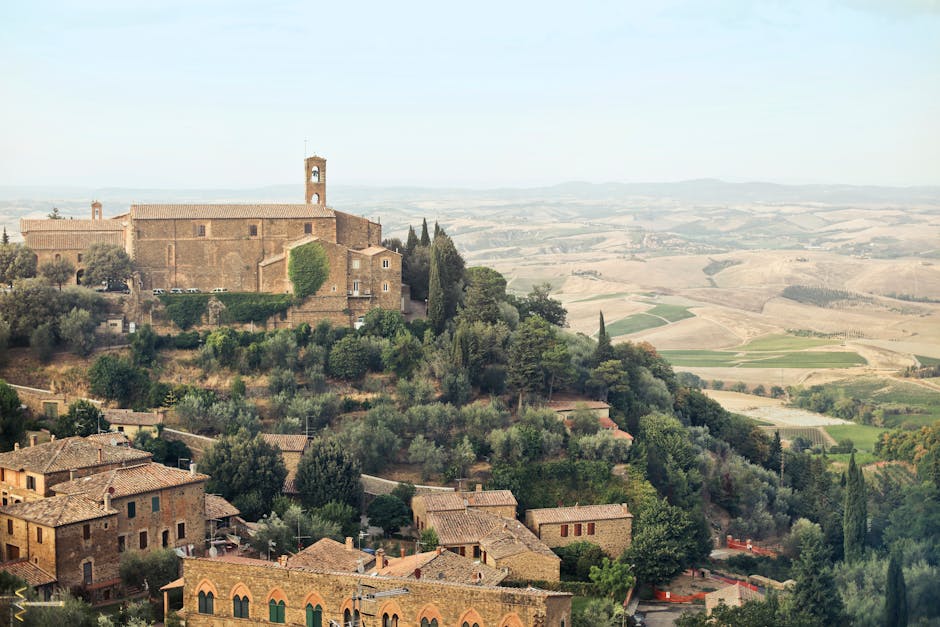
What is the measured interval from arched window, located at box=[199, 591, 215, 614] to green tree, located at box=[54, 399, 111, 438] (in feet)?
41.3

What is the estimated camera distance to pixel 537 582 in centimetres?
3338

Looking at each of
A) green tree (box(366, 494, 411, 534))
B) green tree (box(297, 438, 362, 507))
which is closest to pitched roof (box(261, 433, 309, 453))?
green tree (box(297, 438, 362, 507))

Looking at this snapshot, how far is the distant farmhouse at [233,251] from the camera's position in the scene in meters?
45.6

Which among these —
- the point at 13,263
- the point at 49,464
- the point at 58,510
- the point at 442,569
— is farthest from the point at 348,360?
the point at 58,510

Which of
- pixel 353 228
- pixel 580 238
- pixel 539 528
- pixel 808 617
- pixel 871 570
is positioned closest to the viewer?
pixel 808 617

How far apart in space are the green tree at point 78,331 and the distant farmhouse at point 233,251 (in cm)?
324

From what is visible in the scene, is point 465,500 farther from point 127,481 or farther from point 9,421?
point 9,421

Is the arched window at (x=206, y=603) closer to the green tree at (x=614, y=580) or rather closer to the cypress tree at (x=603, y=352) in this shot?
the green tree at (x=614, y=580)

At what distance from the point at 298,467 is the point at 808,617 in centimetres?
1536

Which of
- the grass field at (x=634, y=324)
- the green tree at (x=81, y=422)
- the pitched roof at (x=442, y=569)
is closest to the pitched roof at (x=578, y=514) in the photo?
the pitched roof at (x=442, y=569)

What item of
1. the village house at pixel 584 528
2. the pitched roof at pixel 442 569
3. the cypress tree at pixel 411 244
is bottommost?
the village house at pixel 584 528

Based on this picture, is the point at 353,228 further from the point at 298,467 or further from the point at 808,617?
the point at 808,617

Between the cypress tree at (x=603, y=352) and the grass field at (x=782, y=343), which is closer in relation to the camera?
the cypress tree at (x=603, y=352)

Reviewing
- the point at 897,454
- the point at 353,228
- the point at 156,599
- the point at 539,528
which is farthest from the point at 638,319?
the point at 156,599
